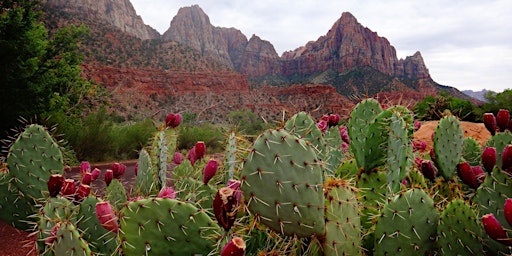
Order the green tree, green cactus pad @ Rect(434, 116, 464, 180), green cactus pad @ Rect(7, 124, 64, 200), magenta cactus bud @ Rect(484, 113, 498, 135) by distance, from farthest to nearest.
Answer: the green tree
green cactus pad @ Rect(7, 124, 64, 200)
green cactus pad @ Rect(434, 116, 464, 180)
magenta cactus bud @ Rect(484, 113, 498, 135)

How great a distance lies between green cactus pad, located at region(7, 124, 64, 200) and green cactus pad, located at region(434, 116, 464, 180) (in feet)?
11.3

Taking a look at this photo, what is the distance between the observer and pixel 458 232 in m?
2.07

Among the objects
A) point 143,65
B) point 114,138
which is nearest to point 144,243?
point 114,138

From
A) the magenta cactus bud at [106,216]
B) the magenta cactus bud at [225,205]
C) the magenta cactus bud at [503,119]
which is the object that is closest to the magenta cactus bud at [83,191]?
the magenta cactus bud at [106,216]

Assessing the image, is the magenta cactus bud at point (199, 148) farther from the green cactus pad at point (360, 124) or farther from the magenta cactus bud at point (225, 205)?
the magenta cactus bud at point (225, 205)

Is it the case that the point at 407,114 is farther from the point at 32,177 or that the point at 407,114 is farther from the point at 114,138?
the point at 114,138

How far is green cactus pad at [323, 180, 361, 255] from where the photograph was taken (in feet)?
5.36

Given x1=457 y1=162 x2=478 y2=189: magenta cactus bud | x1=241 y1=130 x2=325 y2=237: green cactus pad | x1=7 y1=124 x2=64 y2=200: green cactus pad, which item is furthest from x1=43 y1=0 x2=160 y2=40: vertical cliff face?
x1=241 y1=130 x2=325 y2=237: green cactus pad

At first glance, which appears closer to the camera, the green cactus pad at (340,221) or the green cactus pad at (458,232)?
the green cactus pad at (340,221)

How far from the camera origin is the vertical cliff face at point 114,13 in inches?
2499

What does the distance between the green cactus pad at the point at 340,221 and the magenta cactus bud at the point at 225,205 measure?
1.68ft

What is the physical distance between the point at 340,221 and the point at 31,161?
3.17 meters

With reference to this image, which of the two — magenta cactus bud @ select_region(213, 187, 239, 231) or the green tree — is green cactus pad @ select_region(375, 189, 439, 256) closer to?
magenta cactus bud @ select_region(213, 187, 239, 231)

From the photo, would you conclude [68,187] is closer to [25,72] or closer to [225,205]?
[225,205]
